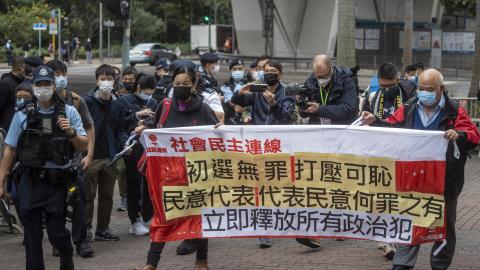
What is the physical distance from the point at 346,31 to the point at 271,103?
35.8ft

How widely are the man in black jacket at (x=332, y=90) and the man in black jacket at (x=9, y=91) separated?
3.61m

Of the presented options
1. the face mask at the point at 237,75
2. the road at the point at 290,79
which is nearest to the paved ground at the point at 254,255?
the face mask at the point at 237,75

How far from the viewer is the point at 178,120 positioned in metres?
7.40

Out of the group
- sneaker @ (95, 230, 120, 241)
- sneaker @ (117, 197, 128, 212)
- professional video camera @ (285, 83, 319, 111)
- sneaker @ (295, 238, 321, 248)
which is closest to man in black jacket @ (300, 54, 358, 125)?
professional video camera @ (285, 83, 319, 111)

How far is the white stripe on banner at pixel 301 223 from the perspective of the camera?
6.90 metres

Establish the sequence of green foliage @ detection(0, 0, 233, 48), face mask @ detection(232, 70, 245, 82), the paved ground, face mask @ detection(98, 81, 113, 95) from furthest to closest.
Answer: green foliage @ detection(0, 0, 233, 48) < face mask @ detection(232, 70, 245, 82) < face mask @ detection(98, 81, 113, 95) < the paved ground

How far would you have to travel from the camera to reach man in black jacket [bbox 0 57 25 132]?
9.91 metres

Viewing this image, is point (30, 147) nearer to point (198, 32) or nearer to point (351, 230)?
point (351, 230)

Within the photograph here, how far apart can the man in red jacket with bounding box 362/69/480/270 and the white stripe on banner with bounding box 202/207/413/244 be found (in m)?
0.27

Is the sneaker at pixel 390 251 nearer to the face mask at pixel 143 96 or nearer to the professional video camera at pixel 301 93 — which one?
the professional video camera at pixel 301 93

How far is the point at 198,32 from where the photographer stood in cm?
6419

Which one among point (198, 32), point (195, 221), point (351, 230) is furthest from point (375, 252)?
point (198, 32)

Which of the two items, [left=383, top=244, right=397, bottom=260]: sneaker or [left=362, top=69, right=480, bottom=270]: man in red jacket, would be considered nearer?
[left=362, top=69, right=480, bottom=270]: man in red jacket

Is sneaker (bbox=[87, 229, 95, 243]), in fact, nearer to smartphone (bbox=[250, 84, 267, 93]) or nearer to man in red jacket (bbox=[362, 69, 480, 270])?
smartphone (bbox=[250, 84, 267, 93])
